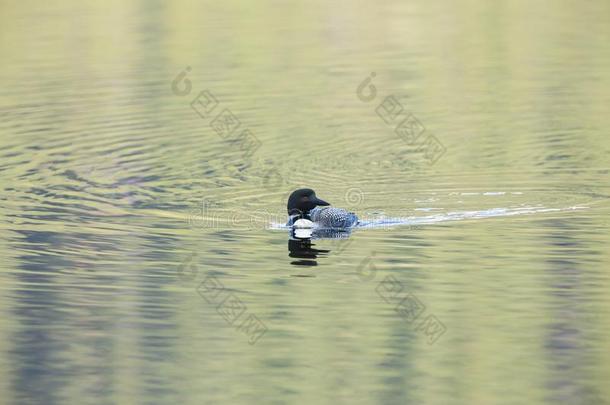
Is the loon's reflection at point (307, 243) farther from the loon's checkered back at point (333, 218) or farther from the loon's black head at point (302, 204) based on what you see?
the loon's black head at point (302, 204)

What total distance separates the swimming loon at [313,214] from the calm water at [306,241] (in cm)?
36

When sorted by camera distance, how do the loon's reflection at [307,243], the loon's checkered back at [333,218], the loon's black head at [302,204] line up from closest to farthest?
the loon's reflection at [307,243] → the loon's checkered back at [333,218] → the loon's black head at [302,204]

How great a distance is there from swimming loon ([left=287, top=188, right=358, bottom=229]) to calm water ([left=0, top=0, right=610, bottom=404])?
355mm

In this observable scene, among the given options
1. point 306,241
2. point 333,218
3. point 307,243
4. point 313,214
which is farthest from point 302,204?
point 307,243

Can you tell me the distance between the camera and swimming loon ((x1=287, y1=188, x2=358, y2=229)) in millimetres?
19766

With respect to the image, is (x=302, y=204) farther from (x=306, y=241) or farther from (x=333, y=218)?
(x=306, y=241)

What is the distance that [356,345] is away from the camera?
14.0 m

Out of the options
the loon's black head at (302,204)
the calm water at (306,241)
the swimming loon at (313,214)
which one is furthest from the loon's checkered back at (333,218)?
the calm water at (306,241)

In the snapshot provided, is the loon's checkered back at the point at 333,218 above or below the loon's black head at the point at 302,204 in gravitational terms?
below

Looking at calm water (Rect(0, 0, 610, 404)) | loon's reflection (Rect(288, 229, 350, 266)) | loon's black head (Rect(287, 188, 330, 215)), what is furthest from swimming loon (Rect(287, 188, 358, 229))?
calm water (Rect(0, 0, 610, 404))

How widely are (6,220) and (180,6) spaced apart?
34.0m

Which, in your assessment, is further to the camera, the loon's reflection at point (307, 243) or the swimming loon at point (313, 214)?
the swimming loon at point (313, 214)

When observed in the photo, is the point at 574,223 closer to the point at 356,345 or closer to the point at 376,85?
the point at 356,345

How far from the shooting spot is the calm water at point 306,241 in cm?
1334
